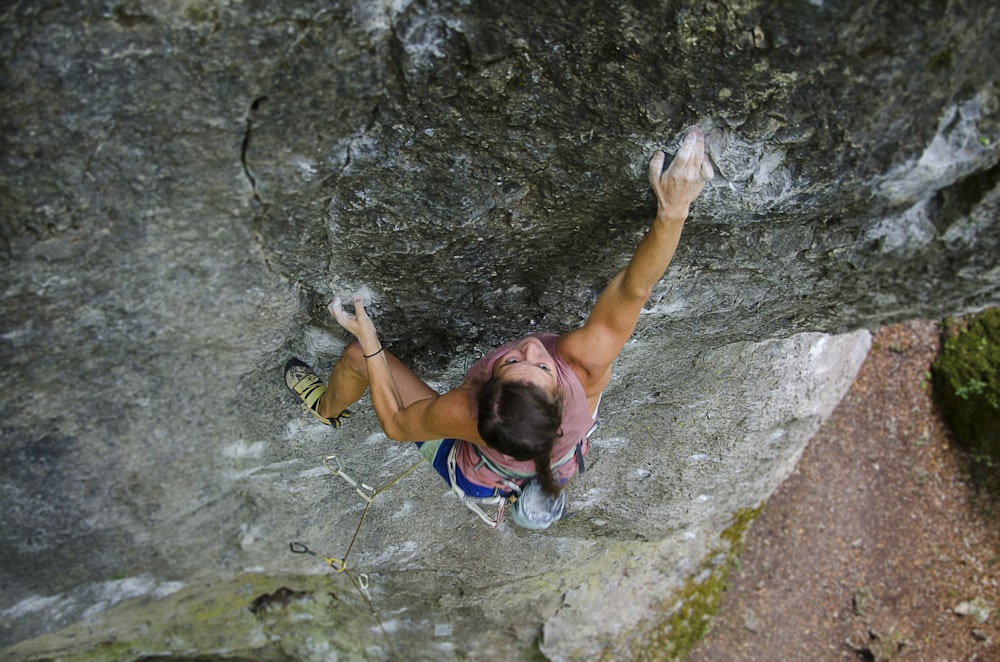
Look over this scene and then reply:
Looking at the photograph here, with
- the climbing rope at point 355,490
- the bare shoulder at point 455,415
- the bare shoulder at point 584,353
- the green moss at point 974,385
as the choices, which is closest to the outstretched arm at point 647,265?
the bare shoulder at point 584,353

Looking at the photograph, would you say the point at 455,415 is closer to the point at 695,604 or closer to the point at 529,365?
the point at 529,365

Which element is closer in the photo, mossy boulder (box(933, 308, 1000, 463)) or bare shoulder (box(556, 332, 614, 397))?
bare shoulder (box(556, 332, 614, 397))

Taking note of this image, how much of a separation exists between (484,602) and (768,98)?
164 inches

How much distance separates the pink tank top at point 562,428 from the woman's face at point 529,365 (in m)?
0.06

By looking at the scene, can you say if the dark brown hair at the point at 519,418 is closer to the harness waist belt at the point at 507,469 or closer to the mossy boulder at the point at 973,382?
the harness waist belt at the point at 507,469

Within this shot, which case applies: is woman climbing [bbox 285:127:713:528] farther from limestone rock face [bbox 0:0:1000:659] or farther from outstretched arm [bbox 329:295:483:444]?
limestone rock face [bbox 0:0:1000:659]

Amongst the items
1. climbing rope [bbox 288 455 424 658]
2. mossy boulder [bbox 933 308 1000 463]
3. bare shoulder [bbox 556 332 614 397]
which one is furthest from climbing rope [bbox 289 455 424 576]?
mossy boulder [bbox 933 308 1000 463]

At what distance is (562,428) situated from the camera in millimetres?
2781

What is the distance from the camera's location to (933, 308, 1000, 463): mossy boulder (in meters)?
6.75

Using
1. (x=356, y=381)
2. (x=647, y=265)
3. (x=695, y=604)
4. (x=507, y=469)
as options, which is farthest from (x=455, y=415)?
(x=695, y=604)

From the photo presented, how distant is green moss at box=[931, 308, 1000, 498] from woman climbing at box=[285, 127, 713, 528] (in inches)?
203

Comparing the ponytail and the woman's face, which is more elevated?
the woman's face

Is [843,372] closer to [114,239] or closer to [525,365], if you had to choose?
[525,365]

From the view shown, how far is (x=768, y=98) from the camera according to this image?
2320 mm
